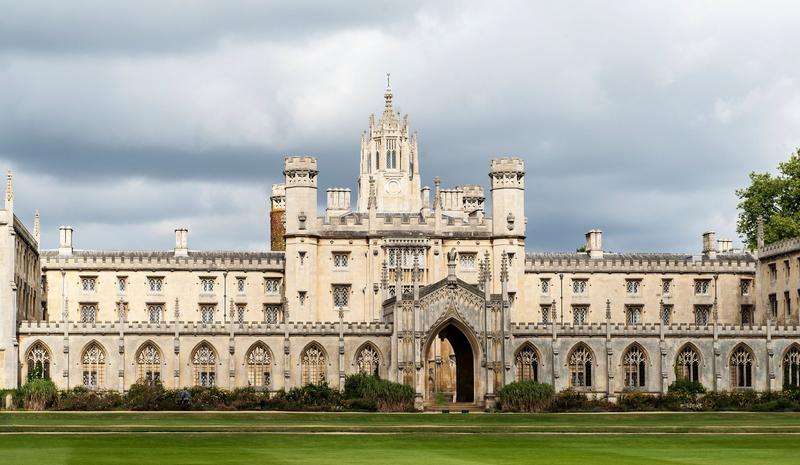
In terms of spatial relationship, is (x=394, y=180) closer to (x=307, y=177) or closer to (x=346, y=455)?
(x=307, y=177)

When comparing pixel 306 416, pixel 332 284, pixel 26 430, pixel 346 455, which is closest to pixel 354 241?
pixel 332 284

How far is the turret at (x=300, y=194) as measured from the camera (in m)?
89.8

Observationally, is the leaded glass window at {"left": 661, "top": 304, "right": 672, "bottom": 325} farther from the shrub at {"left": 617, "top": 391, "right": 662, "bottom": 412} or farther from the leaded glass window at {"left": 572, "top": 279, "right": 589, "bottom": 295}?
the shrub at {"left": 617, "top": 391, "right": 662, "bottom": 412}

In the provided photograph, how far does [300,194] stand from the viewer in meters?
90.4

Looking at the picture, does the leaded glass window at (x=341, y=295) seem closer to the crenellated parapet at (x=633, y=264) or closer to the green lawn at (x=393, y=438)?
the crenellated parapet at (x=633, y=264)

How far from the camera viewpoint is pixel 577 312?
93.9m

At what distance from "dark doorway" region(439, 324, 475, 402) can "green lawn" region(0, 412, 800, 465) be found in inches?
604

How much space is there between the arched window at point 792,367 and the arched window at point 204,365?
100 feet

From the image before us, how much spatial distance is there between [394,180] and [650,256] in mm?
30581

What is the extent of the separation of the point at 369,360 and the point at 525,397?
1075cm

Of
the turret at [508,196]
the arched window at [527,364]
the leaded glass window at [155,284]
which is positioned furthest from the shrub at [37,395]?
the turret at [508,196]

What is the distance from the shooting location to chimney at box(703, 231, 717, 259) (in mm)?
96875

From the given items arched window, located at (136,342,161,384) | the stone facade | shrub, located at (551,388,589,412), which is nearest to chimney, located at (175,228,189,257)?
the stone facade

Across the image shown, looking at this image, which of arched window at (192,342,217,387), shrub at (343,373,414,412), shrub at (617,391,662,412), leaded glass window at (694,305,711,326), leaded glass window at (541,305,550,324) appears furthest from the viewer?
leaded glass window at (694,305,711,326)
